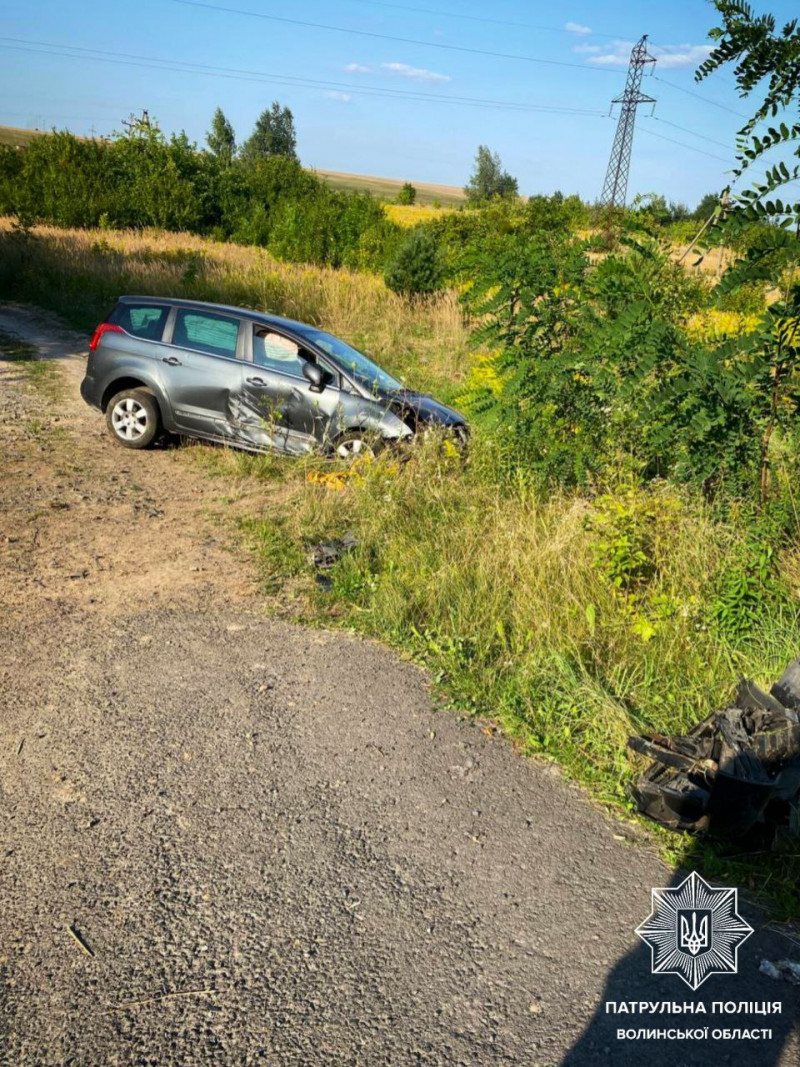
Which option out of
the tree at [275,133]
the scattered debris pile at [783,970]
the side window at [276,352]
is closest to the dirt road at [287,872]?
the scattered debris pile at [783,970]

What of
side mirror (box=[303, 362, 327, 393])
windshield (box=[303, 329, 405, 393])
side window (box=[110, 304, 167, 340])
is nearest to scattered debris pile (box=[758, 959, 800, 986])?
windshield (box=[303, 329, 405, 393])

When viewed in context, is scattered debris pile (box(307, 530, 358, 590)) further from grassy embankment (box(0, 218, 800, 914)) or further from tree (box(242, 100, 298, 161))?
tree (box(242, 100, 298, 161))

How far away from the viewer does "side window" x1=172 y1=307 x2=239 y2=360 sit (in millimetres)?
10023

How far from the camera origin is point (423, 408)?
32.8 ft

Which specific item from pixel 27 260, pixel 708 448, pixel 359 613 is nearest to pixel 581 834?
pixel 359 613

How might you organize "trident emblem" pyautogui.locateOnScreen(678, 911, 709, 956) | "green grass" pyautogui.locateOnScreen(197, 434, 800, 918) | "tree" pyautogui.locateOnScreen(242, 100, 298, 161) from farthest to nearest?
"tree" pyautogui.locateOnScreen(242, 100, 298, 161), "green grass" pyautogui.locateOnScreen(197, 434, 800, 918), "trident emblem" pyautogui.locateOnScreen(678, 911, 709, 956)

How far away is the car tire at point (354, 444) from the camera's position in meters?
9.38

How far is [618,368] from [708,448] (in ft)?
2.90

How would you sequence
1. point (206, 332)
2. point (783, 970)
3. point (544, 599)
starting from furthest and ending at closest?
point (206, 332) < point (544, 599) < point (783, 970)

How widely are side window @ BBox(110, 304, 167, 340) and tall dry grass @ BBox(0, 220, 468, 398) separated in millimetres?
5529

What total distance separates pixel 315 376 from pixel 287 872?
6.77 metres

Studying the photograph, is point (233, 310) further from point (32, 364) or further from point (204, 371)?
point (32, 364)

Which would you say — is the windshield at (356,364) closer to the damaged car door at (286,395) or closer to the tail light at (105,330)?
the damaged car door at (286,395)

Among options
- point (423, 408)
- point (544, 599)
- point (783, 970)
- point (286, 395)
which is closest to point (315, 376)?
point (286, 395)
